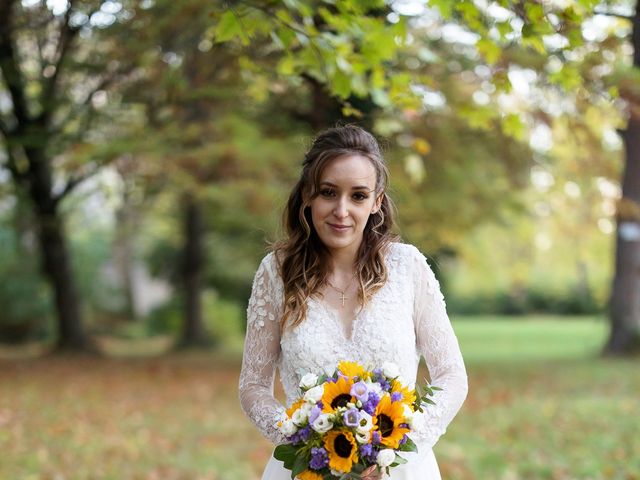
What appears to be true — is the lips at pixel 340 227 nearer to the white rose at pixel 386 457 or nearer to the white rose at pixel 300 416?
the white rose at pixel 300 416

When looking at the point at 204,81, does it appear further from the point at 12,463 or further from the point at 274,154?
the point at 12,463

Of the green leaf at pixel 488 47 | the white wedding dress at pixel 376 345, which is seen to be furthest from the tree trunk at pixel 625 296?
the white wedding dress at pixel 376 345

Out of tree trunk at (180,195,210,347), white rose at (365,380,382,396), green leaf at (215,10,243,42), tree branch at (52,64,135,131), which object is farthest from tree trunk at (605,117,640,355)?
white rose at (365,380,382,396)

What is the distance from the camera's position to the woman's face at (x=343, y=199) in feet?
10.5

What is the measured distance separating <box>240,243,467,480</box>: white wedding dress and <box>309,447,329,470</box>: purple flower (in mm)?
411

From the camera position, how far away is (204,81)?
13.0 m

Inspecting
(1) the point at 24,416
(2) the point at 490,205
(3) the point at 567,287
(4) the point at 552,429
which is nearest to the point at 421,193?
(2) the point at 490,205

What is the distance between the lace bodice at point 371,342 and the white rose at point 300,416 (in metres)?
0.33

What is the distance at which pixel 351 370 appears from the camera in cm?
283

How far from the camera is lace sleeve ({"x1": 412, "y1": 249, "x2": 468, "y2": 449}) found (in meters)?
3.18

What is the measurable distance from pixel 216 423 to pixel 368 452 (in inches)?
315

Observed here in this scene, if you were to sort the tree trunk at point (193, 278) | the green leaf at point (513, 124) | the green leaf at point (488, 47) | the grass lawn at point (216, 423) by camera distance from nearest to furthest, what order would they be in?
the green leaf at point (488, 47) → the green leaf at point (513, 124) → the grass lawn at point (216, 423) → the tree trunk at point (193, 278)

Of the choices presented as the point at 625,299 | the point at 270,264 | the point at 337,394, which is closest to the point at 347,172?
the point at 270,264

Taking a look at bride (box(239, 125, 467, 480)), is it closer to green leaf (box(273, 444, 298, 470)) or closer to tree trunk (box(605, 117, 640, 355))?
green leaf (box(273, 444, 298, 470))
